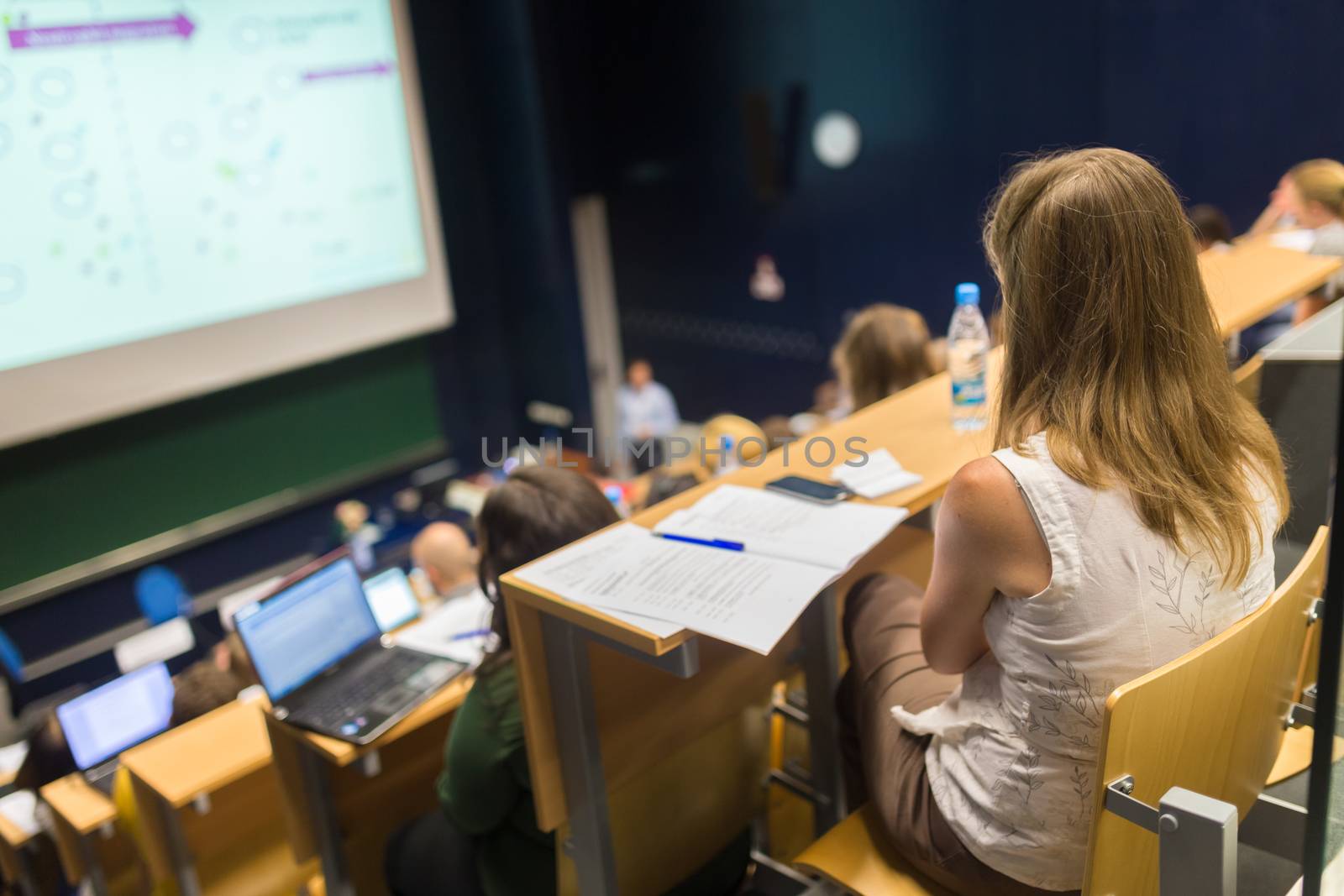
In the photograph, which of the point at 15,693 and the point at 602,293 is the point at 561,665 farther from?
the point at 602,293

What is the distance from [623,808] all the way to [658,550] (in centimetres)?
43

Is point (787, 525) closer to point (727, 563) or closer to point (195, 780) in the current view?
point (727, 563)

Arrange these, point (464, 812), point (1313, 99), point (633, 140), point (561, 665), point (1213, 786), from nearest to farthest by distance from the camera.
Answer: point (1213, 786) < point (561, 665) < point (464, 812) < point (1313, 99) < point (633, 140)

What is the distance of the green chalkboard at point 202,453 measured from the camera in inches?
185

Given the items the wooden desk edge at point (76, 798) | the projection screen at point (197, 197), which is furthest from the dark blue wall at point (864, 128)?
the wooden desk edge at point (76, 798)

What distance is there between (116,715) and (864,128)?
157 inches

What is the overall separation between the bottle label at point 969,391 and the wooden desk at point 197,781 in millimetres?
1558

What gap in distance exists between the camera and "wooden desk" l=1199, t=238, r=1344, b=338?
2047mm

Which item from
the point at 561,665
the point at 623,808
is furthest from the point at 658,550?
the point at 623,808

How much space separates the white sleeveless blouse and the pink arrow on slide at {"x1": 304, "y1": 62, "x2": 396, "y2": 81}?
16.0ft

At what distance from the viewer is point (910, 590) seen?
1714 millimetres

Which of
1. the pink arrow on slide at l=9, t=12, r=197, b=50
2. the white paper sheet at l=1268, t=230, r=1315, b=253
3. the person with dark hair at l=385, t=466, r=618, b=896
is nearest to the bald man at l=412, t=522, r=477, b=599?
the person with dark hair at l=385, t=466, r=618, b=896

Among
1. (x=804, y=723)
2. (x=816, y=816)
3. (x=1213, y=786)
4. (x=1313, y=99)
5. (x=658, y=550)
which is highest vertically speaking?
(x=1313, y=99)

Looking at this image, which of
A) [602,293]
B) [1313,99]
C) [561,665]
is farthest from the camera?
[602,293]
